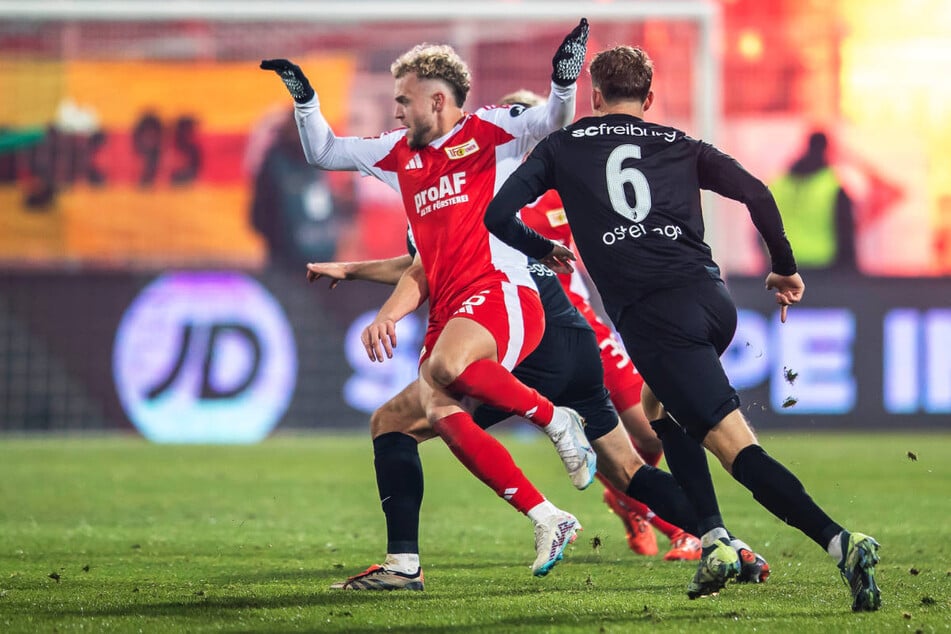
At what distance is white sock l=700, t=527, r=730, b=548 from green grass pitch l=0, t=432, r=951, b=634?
196mm

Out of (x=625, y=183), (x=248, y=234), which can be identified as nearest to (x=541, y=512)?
(x=625, y=183)

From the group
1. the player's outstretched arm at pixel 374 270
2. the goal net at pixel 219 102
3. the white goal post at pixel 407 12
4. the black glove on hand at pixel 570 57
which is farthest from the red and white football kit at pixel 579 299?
the goal net at pixel 219 102

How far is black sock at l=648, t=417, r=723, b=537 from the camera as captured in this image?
19.0 feet

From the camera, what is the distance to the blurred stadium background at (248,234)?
15.4m

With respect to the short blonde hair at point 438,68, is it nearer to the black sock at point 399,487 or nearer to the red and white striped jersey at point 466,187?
the red and white striped jersey at point 466,187

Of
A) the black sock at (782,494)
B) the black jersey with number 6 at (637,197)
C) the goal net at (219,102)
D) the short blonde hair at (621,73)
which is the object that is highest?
the goal net at (219,102)

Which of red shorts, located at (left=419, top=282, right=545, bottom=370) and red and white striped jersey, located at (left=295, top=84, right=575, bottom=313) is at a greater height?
red and white striped jersey, located at (left=295, top=84, right=575, bottom=313)

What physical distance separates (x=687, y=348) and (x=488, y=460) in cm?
89

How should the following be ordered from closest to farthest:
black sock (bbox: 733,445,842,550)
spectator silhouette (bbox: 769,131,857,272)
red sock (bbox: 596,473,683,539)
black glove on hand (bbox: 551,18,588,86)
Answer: black sock (bbox: 733,445,842,550) → black glove on hand (bbox: 551,18,588,86) → red sock (bbox: 596,473,683,539) → spectator silhouette (bbox: 769,131,857,272)

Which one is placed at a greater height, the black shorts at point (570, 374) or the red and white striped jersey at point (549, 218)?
the red and white striped jersey at point (549, 218)

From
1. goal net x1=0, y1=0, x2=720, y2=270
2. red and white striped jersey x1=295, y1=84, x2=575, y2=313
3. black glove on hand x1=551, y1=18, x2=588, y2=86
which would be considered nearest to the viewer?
black glove on hand x1=551, y1=18, x2=588, y2=86

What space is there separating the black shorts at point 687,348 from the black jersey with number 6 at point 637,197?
0.06 meters

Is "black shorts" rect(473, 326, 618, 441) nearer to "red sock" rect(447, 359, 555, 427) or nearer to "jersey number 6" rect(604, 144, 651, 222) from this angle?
"red sock" rect(447, 359, 555, 427)

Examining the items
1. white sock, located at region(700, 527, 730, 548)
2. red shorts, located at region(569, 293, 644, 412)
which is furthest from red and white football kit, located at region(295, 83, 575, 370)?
red shorts, located at region(569, 293, 644, 412)
